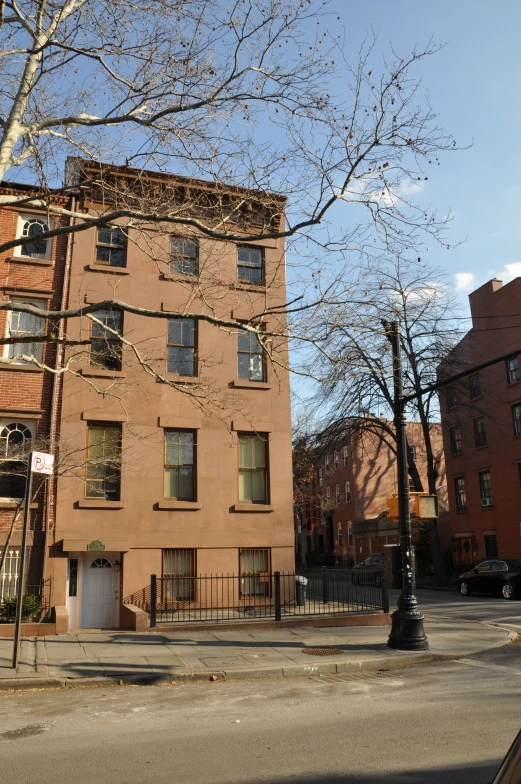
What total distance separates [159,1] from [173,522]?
12.4 metres

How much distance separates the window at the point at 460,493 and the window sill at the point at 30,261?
27.8 metres

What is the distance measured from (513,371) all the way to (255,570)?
20.7 metres

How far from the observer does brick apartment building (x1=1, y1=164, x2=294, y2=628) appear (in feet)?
55.7

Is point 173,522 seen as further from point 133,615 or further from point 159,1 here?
point 159,1

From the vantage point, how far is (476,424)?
1441 inches

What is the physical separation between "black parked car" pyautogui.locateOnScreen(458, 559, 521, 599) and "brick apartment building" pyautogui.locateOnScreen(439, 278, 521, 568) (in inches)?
264

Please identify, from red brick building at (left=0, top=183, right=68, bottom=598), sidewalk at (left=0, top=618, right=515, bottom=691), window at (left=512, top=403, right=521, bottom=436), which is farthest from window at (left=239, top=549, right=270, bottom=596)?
window at (left=512, top=403, right=521, bottom=436)

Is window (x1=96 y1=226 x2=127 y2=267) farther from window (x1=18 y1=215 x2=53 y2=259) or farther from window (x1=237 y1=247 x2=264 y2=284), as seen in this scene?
window (x1=237 y1=247 x2=264 y2=284)

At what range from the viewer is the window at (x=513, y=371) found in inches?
1302

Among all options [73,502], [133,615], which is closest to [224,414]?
[73,502]

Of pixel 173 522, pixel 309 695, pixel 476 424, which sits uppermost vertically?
pixel 476 424

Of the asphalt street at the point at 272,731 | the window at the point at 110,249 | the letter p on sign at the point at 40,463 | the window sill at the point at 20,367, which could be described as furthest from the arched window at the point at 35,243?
the asphalt street at the point at 272,731

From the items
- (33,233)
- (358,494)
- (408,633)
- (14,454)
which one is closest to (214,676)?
(408,633)

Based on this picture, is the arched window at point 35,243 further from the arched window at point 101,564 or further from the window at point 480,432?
the window at point 480,432
